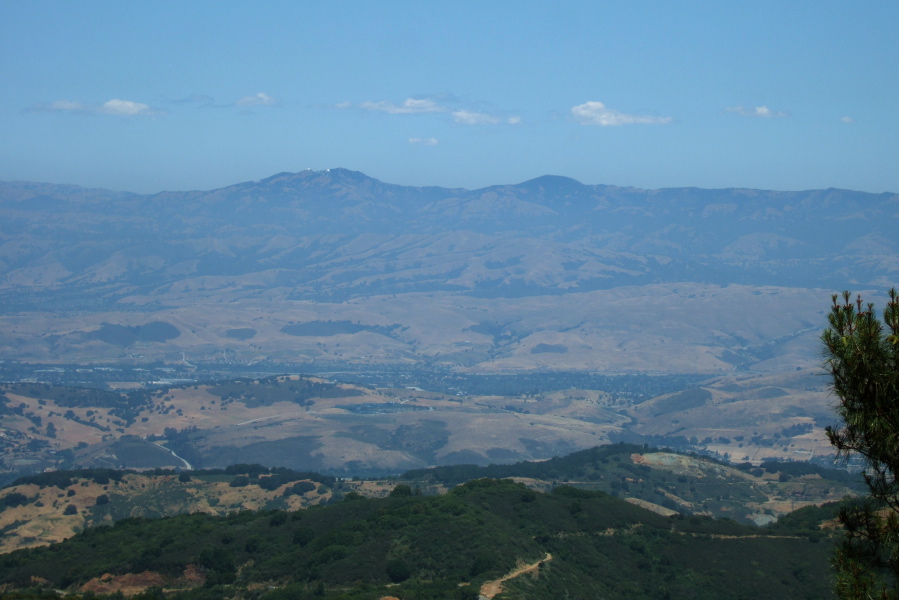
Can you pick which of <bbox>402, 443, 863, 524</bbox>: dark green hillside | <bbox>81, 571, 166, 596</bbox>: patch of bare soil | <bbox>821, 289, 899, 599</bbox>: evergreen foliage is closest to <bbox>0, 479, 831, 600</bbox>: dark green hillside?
<bbox>81, 571, 166, 596</bbox>: patch of bare soil

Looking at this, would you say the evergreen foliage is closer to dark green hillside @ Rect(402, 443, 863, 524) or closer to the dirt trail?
the dirt trail

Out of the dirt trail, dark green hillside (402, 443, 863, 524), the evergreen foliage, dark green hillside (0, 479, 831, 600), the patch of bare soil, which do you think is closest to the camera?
the evergreen foliage

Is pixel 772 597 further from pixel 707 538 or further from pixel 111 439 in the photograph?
pixel 111 439

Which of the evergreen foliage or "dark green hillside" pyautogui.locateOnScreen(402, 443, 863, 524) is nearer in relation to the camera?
the evergreen foliage

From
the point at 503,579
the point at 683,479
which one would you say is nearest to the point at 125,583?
the point at 503,579

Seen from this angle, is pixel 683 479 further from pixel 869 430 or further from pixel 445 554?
pixel 869 430
